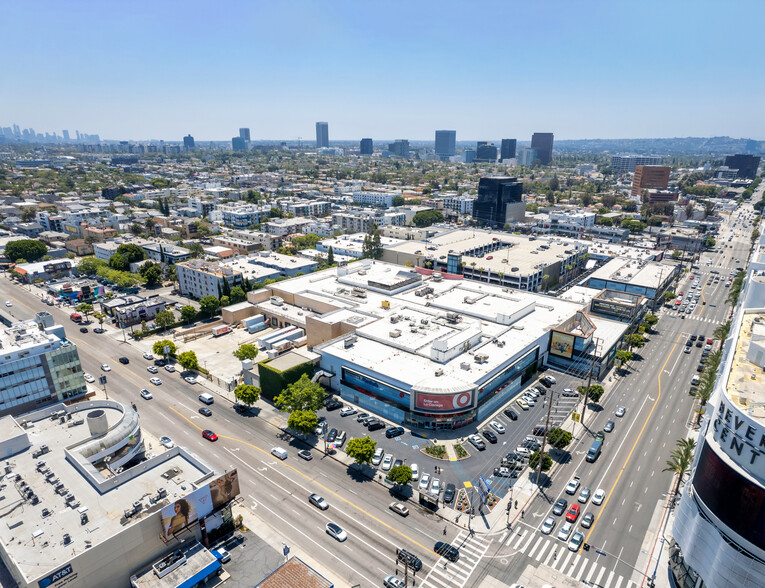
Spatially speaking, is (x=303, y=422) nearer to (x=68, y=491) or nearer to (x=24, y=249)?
(x=68, y=491)

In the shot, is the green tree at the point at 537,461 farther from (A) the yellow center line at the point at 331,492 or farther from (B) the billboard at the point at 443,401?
(A) the yellow center line at the point at 331,492

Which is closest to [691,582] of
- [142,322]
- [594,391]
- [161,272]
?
[594,391]

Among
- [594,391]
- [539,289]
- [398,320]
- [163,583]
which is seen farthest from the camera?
[539,289]

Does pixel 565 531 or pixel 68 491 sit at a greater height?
pixel 68 491

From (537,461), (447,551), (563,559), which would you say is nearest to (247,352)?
(447,551)

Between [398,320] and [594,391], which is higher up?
[398,320]

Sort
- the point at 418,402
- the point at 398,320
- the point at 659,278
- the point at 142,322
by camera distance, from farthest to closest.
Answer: the point at 659,278 → the point at 142,322 → the point at 398,320 → the point at 418,402

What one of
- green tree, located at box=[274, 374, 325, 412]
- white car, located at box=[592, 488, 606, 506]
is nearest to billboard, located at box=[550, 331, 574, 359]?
white car, located at box=[592, 488, 606, 506]

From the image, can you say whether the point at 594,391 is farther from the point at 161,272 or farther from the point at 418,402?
the point at 161,272
